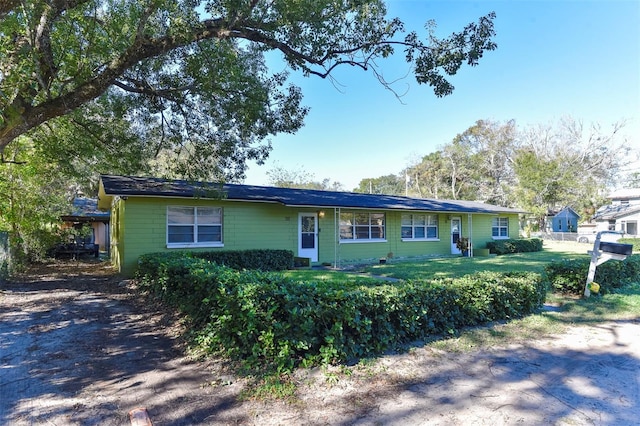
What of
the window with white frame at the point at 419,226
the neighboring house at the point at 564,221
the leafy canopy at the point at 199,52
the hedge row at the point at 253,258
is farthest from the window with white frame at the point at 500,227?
the neighboring house at the point at 564,221

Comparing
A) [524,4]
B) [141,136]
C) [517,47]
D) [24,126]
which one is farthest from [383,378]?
[141,136]

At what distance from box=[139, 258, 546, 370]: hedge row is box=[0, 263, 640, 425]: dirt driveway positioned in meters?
0.30

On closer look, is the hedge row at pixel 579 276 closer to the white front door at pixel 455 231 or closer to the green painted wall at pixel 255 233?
the green painted wall at pixel 255 233

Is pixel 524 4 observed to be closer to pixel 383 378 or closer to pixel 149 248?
pixel 383 378

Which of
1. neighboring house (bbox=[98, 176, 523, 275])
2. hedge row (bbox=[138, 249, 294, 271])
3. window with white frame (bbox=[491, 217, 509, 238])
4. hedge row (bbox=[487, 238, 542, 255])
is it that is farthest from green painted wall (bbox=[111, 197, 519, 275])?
window with white frame (bbox=[491, 217, 509, 238])

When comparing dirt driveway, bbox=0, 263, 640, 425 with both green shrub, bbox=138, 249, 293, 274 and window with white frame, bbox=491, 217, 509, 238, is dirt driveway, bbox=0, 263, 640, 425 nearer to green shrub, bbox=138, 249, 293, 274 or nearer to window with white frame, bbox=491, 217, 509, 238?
green shrub, bbox=138, 249, 293, 274

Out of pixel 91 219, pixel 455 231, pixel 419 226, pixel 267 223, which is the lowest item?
pixel 455 231

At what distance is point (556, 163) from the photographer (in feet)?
120

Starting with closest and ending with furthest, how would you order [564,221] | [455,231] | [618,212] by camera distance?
[455,231] < [618,212] < [564,221]

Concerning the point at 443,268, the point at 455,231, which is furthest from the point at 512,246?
the point at 443,268

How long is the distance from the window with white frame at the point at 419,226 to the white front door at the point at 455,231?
57.6 inches

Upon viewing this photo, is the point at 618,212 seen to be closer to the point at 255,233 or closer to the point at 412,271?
the point at 412,271

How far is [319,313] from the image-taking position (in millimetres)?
4012

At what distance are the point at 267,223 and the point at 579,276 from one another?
10.1m
